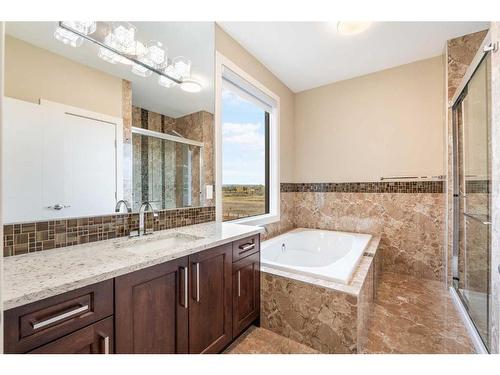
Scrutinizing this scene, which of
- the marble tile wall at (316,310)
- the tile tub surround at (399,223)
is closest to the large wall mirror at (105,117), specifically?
the marble tile wall at (316,310)

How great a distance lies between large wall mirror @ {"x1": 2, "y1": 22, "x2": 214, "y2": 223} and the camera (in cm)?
107

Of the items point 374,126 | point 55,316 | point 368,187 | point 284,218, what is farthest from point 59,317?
point 374,126

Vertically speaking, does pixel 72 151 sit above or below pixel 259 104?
below

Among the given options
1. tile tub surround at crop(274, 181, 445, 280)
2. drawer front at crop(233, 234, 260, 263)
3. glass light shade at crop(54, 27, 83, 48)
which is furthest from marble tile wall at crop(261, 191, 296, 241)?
glass light shade at crop(54, 27, 83, 48)

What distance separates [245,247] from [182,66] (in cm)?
156

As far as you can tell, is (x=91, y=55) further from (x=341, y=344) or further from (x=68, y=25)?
(x=341, y=344)

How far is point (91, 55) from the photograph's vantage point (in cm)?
128

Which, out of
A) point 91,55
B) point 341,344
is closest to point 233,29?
point 91,55

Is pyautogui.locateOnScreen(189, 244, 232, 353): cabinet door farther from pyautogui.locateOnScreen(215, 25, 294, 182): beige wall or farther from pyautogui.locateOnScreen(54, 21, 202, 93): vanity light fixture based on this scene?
pyautogui.locateOnScreen(215, 25, 294, 182): beige wall

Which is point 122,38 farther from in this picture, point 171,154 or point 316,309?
point 316,309

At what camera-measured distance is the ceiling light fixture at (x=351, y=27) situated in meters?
1.91

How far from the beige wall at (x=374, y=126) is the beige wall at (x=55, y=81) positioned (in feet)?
8.64

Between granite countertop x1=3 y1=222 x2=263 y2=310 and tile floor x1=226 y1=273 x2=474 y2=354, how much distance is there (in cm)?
83
